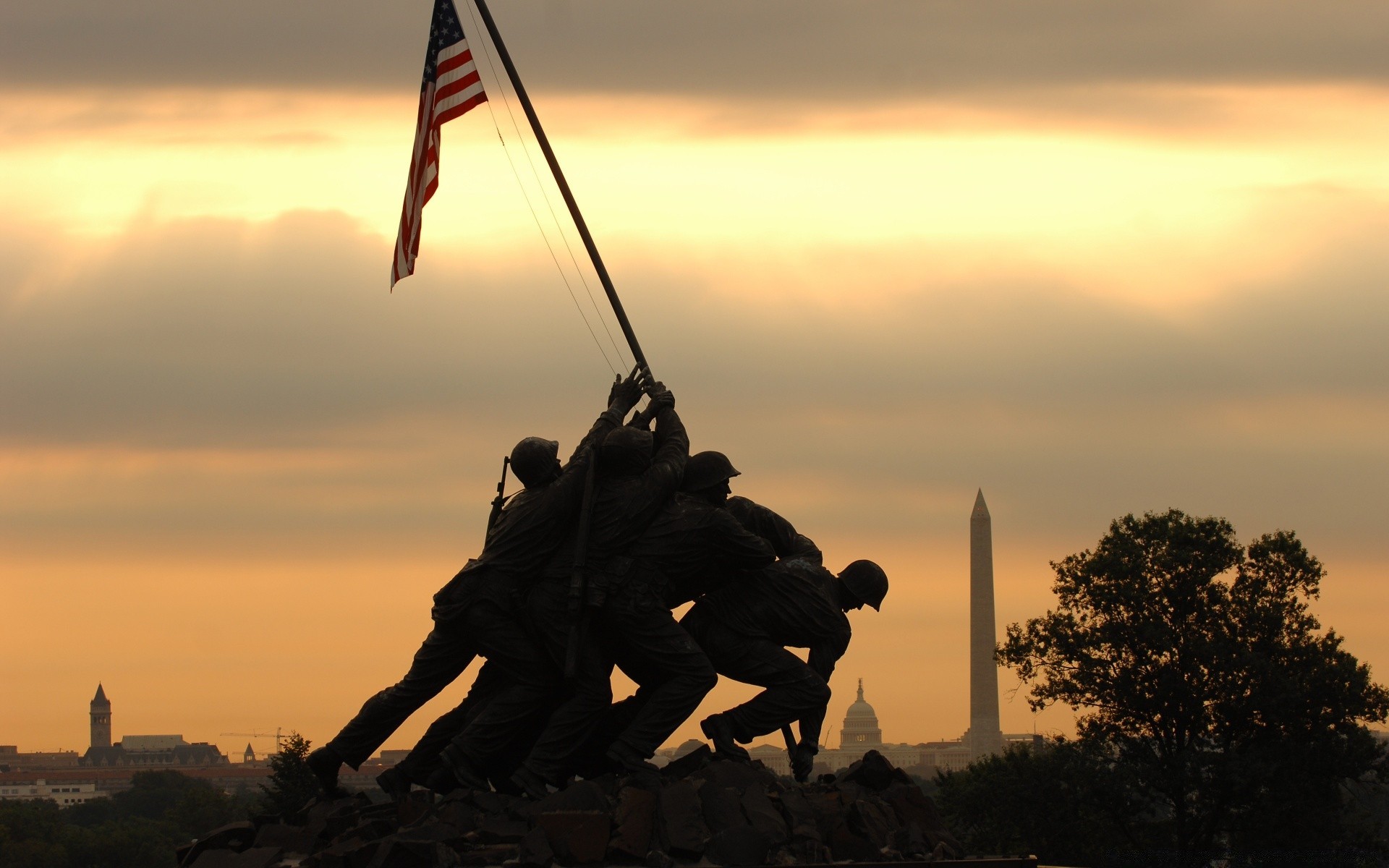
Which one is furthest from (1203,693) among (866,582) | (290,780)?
(866,582)

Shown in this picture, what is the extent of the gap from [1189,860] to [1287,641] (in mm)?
4003

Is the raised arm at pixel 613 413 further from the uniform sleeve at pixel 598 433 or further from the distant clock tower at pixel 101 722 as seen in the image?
the distant clock tower at pixel 101 722

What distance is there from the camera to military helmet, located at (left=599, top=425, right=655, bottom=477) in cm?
1984

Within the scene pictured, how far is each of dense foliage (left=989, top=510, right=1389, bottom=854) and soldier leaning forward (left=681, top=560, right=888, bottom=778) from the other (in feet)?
64.4

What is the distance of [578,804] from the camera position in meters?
18.7

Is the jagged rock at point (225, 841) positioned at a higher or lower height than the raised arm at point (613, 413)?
lower

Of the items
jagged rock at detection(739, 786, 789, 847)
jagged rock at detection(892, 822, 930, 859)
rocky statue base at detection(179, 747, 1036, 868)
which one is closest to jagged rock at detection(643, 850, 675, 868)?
rocky statue base at detection(179, 747, 1036, 868)

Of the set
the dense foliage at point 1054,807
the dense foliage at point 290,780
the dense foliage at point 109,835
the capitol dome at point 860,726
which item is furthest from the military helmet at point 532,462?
the capitol dome at point 860,726

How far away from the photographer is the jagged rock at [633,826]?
1823cm

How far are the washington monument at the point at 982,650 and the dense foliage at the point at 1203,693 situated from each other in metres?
32.0

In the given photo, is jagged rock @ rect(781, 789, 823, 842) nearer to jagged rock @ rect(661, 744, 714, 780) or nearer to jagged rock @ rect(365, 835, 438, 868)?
jagged rock @ rect(661, 744, 714, 780)

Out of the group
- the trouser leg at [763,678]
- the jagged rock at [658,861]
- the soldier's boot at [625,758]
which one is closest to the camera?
the jagged rock at [658,861]

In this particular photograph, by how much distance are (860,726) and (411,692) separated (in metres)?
61.7

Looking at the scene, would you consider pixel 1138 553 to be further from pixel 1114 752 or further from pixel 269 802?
pixel 269 802
